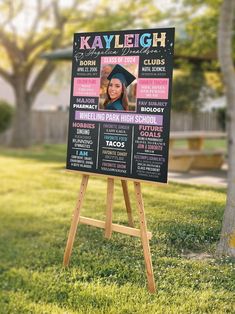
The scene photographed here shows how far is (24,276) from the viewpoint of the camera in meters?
5.19

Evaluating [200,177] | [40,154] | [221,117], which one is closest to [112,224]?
[200,177]

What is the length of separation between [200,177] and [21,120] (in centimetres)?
1104

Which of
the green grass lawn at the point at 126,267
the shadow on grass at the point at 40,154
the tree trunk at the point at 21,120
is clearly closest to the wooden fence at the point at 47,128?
the tree trunk at the point at 21,120

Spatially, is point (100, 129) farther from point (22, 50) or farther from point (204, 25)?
point (22, 50)

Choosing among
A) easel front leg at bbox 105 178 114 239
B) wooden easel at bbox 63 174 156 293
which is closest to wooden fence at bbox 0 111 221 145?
wooden easel at bbox 63 174 156 293

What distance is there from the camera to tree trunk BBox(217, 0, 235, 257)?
411 centimetres

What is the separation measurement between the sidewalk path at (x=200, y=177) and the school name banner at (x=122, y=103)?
15.3 ft

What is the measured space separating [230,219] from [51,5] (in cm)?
1600

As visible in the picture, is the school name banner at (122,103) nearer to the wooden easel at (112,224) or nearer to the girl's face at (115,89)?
the girl's face at (115,89)

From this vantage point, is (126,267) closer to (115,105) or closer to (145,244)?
(145,244)

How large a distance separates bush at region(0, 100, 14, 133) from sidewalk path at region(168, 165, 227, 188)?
1022cm

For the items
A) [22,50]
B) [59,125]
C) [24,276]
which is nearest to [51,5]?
[22,50]

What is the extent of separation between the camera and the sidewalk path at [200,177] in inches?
347

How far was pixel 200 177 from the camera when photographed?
377 inches
